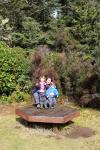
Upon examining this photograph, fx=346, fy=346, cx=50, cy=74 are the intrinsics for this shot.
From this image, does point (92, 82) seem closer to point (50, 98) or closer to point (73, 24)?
point (50, 98)

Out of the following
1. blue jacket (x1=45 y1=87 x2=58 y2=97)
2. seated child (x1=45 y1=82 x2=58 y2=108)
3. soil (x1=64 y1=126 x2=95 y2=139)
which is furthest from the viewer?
blue jacket (x1=45 y1=87 x2=58 y2=97)

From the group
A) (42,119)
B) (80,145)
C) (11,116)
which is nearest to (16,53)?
(11,116)

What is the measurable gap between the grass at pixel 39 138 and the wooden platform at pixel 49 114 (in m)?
0.37

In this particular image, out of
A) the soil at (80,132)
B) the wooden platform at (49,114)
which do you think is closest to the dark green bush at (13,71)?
the wooden platform at (49,114)

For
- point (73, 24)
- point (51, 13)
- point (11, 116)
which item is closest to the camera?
point (11, 116)

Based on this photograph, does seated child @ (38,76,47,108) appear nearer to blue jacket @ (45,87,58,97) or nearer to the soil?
blue jacket @ (45,87,58,97)

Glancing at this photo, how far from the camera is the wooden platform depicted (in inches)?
338

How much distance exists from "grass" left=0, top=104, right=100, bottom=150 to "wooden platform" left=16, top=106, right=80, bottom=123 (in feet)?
→ 1.22

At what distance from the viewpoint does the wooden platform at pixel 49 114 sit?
8.58 meters

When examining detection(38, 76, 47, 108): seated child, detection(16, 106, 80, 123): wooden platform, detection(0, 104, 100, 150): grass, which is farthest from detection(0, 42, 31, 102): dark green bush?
detection(16, 106, 80, 123): wooden platform

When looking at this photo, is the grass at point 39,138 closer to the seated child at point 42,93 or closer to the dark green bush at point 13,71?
the seated child at point 42,93

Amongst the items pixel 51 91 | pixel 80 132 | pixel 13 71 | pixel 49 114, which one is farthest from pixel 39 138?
pixel 13 71

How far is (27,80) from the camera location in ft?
41.5

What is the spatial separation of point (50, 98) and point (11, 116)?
155cm
